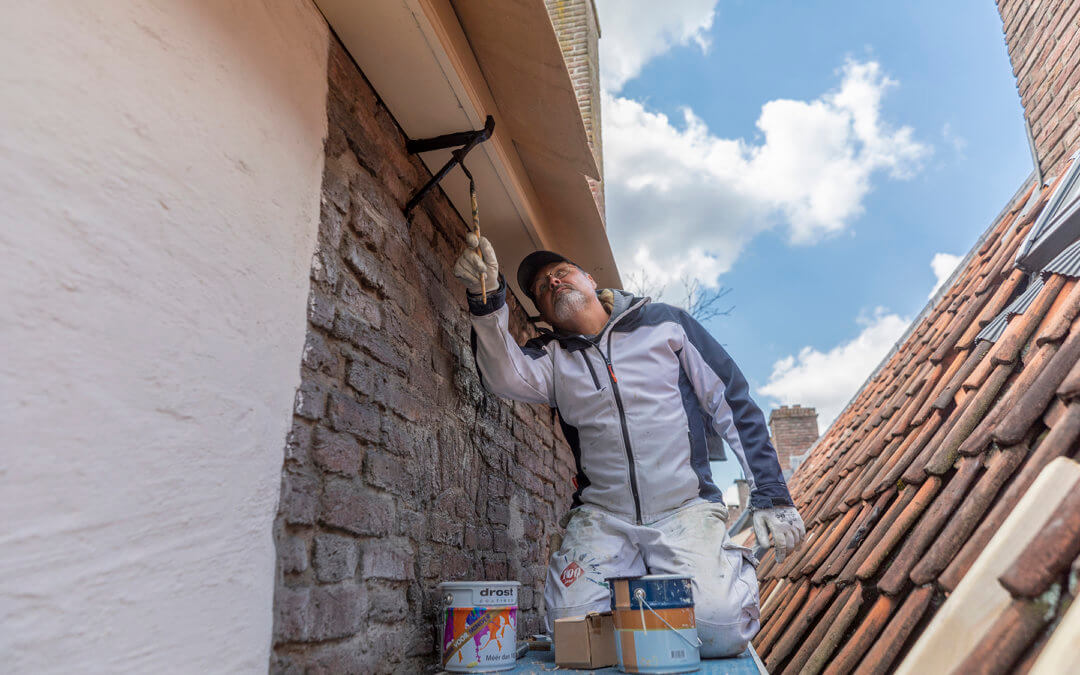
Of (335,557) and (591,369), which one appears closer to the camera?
(335,557)

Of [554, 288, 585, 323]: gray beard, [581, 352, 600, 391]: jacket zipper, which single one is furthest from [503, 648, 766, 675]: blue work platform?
[554, 288, 585, 323]: gray beard

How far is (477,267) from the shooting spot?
2.43 metres

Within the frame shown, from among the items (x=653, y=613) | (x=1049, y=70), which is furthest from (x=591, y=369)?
(x=1049, y=70)

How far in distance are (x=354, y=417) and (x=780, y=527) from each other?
158cm

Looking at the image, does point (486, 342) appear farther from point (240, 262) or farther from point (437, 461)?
point (240, 262)

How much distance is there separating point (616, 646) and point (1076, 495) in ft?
4.59

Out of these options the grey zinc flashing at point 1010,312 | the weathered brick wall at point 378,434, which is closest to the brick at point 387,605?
the weathered brick wall at point 378,434

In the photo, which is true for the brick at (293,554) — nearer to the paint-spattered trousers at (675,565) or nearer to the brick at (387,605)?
the brick at (387,605)

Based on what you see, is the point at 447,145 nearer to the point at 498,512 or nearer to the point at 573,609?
the point at 498,512

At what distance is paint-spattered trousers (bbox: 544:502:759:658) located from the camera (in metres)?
2.27

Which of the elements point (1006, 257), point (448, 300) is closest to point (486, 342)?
point (448, 300)

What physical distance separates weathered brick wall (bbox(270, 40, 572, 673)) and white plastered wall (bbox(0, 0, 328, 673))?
4.4 inches

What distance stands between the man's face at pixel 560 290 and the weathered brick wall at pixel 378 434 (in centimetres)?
36

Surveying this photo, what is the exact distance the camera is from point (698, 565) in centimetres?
235
